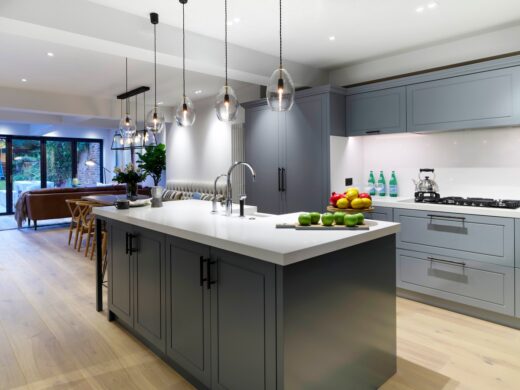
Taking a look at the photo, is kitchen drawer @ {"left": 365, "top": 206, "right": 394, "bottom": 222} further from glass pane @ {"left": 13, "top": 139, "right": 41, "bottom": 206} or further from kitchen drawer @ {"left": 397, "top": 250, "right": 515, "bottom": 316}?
glass pane @ {"left": 13, "top": 139, "right": 41, "bottom": 206}

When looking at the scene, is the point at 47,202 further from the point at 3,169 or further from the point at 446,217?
the point at 446,217

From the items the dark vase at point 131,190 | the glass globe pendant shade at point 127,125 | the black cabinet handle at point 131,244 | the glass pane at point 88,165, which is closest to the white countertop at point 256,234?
the black cabinet handle at point 131,244

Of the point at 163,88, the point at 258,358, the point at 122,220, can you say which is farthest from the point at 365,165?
the point at 163,88

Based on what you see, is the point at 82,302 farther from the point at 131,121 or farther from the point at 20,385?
the point at 131,121

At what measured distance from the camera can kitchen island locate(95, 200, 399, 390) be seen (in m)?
1.72

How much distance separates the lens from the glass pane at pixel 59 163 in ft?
37.0

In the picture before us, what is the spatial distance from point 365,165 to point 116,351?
3.41 m

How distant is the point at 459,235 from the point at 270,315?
235cm

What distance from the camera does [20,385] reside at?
7.46 feet

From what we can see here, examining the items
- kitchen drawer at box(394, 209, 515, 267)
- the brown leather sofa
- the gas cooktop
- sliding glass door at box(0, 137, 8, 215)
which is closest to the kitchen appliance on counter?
the gas cooktop

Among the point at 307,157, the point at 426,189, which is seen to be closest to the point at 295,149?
the point at 307,157

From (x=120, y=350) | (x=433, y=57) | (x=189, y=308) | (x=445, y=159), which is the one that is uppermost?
(x=433, y=57)

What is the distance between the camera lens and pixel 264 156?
495 centimetres

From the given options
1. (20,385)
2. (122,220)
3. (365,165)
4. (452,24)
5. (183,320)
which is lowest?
(20,385)
